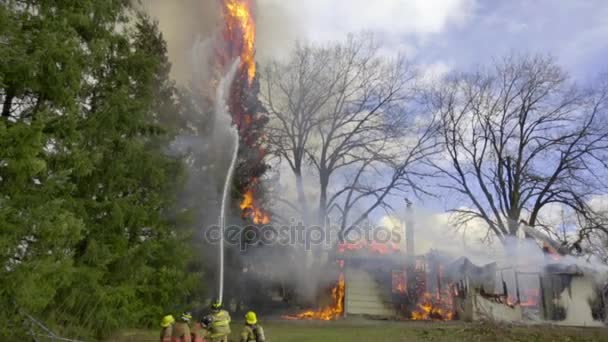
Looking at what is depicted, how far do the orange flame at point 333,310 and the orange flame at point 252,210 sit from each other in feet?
15.4

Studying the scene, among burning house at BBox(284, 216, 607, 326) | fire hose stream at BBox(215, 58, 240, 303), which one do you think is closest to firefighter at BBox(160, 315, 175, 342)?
fire hose stream at BBox(215, 58, 240, 303)

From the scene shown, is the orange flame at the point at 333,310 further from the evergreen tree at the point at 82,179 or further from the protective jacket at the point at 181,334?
the protective jacket at the point at 181,334

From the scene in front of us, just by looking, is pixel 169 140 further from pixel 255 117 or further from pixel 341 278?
pixel 341 278

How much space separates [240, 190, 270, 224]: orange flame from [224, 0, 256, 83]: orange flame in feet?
21.1

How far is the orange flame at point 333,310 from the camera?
21109 mm

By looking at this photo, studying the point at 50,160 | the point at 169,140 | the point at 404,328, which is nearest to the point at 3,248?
the point at 50,160

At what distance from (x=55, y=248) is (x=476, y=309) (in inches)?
637

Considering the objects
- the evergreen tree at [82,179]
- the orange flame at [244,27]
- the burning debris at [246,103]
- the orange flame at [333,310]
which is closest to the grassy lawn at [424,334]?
the evergreen tree at [82,179]

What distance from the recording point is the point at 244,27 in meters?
24.0

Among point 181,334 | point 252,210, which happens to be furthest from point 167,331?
point 252,210

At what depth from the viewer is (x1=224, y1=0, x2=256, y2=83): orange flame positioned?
23.6m

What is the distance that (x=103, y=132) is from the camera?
453 inches

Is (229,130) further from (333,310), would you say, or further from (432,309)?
(432,309)

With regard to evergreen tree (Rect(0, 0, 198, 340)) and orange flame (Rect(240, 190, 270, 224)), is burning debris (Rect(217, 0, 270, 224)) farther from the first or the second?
evergreen tree (Rect(0, 0, 198, 340))
